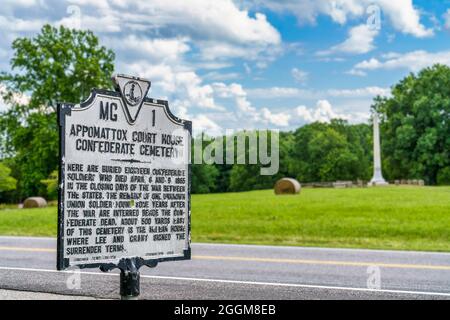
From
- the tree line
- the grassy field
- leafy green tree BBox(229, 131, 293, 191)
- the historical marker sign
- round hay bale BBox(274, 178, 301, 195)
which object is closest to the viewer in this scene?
the historical marker sign

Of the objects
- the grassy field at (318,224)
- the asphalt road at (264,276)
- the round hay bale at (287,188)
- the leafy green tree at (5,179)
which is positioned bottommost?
the asphalt road at (264,276)

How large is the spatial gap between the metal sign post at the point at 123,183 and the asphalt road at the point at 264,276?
1.38 m

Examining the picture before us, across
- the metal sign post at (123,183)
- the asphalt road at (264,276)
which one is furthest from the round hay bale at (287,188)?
the metal sign post at (123,183)

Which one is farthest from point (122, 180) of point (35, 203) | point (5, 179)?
point (5, 179)

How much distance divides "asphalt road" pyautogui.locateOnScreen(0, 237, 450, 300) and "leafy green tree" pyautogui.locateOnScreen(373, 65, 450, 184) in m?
46.2

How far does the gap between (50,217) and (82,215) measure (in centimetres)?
1945

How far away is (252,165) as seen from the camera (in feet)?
247

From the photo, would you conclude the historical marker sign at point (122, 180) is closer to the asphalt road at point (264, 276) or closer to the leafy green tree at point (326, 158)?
the asphalt road at point (264, 276)

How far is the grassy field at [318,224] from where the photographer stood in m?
16.0

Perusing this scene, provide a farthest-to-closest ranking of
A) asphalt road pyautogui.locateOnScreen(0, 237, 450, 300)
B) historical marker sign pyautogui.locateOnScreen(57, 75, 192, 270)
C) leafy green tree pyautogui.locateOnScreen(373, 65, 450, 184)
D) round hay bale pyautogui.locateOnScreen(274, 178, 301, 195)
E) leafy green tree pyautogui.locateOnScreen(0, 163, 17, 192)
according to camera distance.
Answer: leafy green tree pyautogui.locateOnScreen(373, 65, 450, 184) → leafy green tree pyautogui.locateOnScreen(0, 163, 17, 192) → round hay bale pyautogui.locateOnScreen(274, 178, 301, 195) → asphalt road pyautogui.locateOnScreen(0, 237, 450, 300) → historical marker sign pyautogui.locateOnScreen(57, 75, 192, 270)

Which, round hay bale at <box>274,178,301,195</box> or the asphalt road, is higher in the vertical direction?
round hay bale at <box>274,178,301,195</box>

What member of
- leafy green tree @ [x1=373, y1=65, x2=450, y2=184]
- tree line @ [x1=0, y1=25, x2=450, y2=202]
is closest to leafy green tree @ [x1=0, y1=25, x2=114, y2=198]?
tree line @ [x1=0, y1=25, x2=450, y2=202]

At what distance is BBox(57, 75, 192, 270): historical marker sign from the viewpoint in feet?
19.4

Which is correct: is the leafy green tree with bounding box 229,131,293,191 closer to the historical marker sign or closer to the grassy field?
the grassy field
